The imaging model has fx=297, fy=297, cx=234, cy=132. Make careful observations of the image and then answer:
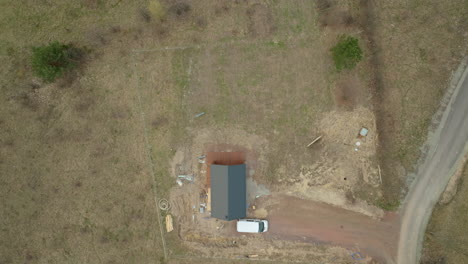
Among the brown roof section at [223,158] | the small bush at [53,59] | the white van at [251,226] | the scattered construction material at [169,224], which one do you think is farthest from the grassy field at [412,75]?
the small bush at [53,59]

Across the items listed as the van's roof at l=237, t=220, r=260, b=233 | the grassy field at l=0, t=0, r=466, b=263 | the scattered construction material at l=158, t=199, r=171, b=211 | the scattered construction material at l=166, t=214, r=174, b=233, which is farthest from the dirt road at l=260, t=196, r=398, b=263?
the scattered construction material at l=158, t=199, r=171, b=211

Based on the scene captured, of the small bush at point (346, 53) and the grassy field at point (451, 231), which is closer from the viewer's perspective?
the small bush at point (346, 53)

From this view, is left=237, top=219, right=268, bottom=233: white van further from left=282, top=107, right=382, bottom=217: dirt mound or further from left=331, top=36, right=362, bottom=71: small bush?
left=331, top=36, right=362, bottom=71: small bush

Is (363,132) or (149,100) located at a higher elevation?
(149,100)

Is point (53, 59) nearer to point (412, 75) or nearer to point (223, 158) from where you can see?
point (223, 158)

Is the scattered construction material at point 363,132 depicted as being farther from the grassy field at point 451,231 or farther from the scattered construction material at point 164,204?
the scattered construction material at point 164,204

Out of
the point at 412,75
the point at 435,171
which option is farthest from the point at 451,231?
the point at 412,75
